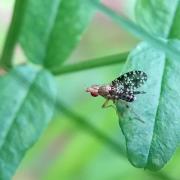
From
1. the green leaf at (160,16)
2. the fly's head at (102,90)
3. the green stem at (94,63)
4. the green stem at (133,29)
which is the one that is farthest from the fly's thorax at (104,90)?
the green stem at (133,29)

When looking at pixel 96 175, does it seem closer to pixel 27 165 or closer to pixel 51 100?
pixel 27 165

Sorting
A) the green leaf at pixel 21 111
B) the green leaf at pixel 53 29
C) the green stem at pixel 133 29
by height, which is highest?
the green stem at pixel 133 29

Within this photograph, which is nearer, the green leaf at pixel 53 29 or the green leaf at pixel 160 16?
the green leaf at pixel 160 16

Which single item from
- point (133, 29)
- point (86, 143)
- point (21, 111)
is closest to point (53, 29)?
point (21, 111)

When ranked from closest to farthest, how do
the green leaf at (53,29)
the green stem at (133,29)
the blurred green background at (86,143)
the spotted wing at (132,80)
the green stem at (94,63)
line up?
the green stem at (133,29), the spotted wing at (132,80), the green stem at (94,63), the green leaf at (53,29), the blurred green background at (86,143)

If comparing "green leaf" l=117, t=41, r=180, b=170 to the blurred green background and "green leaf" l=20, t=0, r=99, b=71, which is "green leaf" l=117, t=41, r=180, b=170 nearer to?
"green leaf" l=20, t=0, r=99, b=71

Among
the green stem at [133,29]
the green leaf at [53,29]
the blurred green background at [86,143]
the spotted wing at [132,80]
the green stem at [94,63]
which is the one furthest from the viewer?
the blurred green background at [86,143]

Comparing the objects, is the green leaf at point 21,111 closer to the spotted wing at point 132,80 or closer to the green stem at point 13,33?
the green stem at point 13,33
